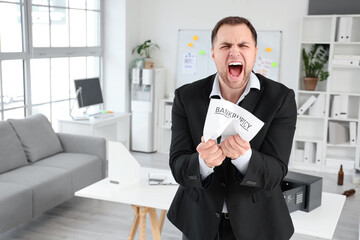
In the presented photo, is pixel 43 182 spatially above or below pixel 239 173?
below

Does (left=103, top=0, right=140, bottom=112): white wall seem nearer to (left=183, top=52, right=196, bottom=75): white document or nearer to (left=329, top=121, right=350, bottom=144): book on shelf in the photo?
(left=183, top=52, right=196, bottom=75): white document

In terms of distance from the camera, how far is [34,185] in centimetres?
378

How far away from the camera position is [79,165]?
4441 mm

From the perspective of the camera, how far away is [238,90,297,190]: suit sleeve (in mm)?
1340

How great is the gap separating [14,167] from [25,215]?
682 mm

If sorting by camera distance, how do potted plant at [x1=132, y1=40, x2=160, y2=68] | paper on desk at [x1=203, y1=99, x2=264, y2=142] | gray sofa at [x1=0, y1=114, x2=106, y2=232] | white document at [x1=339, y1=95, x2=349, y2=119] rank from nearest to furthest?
paper on desk at [x1=203, y1=99, x2=264, y2=142]
gray sofa at [x1=0, y1=114, x2=106, y2=232]
white document at [x1=339, y1=95, x2=349, y2=119]
potted plant at [x1=132, y1=40, x2=160, y2=68]

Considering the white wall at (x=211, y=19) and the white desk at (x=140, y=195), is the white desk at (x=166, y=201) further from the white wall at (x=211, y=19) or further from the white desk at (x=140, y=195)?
the white wall at (x=211, y=19)

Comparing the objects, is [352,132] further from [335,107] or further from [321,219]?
[321,219]

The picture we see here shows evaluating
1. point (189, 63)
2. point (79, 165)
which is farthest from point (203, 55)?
point (79, 165)

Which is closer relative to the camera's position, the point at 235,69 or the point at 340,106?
the point at 235,69

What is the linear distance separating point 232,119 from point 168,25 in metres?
5.60

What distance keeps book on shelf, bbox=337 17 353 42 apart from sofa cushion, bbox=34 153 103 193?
3271mm

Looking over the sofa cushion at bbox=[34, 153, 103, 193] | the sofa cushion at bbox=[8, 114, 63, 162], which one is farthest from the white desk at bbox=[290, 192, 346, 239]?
the sofa cushion at bbox=[8, 114, 63, 162]

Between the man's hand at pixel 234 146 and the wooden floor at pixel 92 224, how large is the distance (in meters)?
2.59
